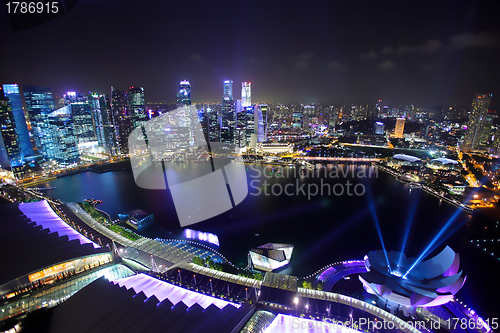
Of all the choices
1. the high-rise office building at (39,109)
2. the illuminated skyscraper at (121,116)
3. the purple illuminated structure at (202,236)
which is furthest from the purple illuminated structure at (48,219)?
the illuminated skyscraper at (121,116)

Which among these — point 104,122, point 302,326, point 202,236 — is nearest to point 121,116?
point 104,122

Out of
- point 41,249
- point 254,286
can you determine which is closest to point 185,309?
point 254,286

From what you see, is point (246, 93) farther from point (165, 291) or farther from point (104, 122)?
point (165, 291)

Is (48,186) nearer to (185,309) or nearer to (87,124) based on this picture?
(87,124)

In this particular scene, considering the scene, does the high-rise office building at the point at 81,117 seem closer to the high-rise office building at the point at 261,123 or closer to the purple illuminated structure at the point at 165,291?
the high-rise office building at the point at 261,123

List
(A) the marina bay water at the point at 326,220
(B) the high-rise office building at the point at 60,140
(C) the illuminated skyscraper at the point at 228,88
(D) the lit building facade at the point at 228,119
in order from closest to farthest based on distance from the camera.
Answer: (A) the marina bay water at the point at 326,220
(B) the high-rise office building at the point at 60,140
(D) the lit building facade at the point at 228,119
(C) the illuminated skyscraper at the point at 228,88

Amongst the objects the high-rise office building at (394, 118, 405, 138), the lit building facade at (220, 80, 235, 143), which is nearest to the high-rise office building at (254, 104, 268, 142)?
the lit building facade at (220, 80, 235, 143)

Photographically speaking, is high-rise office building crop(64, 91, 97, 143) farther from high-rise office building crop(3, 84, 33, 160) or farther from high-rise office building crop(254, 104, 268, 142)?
high-rise office building crop(254, 104, 268, 142)
